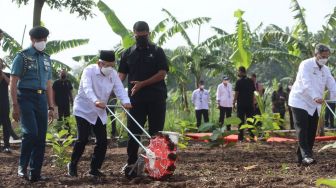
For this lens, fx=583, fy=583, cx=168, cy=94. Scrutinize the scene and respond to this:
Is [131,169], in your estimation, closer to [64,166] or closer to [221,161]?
[64,166]

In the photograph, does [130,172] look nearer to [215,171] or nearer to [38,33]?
[215,171]

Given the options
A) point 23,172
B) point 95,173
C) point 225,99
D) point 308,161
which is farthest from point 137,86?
point 225,99

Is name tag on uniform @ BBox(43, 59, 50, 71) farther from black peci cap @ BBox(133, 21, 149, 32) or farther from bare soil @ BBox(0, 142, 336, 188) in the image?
bare soil @ BBox(0, 142, 336, 188)

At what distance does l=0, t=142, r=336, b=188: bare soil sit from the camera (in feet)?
17.8

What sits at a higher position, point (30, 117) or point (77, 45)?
point (77, 45)

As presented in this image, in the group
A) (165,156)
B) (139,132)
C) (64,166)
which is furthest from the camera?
(64,166)

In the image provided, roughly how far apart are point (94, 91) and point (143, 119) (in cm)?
61

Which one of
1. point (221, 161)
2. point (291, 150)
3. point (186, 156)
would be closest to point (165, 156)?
point (221, 161)

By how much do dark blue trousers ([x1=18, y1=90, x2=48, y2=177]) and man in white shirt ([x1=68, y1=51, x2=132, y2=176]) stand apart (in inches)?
13.9

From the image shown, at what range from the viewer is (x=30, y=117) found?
5707 mm

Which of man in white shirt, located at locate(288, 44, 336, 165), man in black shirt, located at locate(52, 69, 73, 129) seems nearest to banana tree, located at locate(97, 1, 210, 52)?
man in black shirt, located at locate(52, 69, 73, 129)

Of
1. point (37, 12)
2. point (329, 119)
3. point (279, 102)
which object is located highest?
point (37, 12)

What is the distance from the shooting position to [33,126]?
573 centimetres

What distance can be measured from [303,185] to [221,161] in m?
2.53
